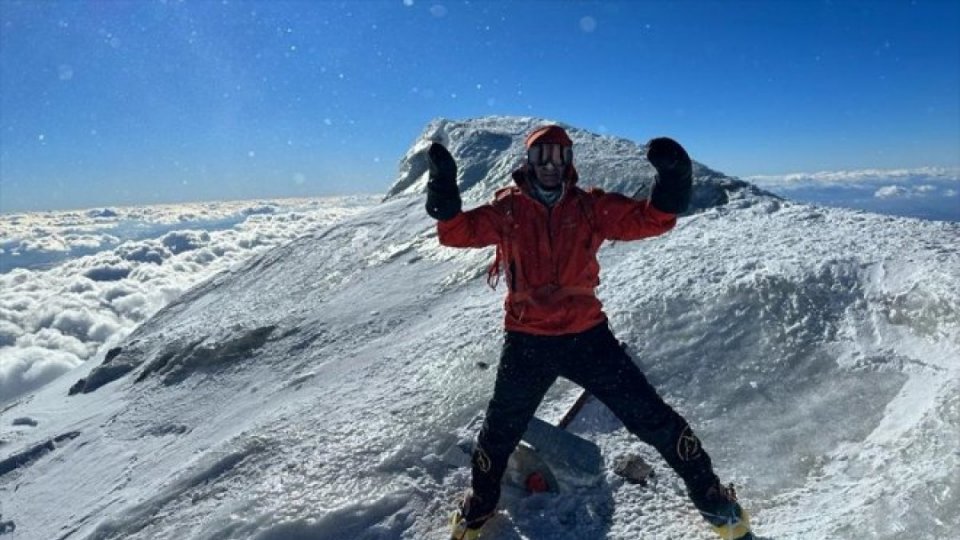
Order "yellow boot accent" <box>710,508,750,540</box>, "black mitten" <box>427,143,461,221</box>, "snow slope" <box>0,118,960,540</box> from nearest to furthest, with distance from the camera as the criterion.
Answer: "black mitten" <box>427,143,461,221</box>
"yellow boot accent" <box>710,508,750,540</box>
"snow slope" <box>0,118,960,540</box>

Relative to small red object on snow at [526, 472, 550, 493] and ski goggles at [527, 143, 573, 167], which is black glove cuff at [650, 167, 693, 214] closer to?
ski goggles at [527, 143, 573, 167]

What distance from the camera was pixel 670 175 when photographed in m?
3.85

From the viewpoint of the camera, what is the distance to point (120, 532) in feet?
22.3

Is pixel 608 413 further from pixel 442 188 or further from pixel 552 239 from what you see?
pixel 442 188

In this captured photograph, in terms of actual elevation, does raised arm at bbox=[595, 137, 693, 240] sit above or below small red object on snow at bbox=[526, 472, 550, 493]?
above

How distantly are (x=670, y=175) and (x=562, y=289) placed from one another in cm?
105

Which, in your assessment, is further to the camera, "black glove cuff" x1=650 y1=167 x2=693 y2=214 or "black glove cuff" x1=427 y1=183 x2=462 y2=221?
"black glove cuff" x1=427 y1=183 x2=462 y2=221

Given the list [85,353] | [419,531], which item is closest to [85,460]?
[419,531]

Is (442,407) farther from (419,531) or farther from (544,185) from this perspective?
(544,185)

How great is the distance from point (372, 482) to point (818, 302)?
17.9ft

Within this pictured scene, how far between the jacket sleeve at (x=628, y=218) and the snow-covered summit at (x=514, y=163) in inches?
197

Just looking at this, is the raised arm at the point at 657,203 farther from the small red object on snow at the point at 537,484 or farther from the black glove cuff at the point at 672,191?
the small red object on snow at the point at 537,484

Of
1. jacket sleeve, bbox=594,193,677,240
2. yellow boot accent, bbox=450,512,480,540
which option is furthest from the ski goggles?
yellow boot accent, bbox=450,512,480,540

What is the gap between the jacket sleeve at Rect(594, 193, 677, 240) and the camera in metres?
4.00
